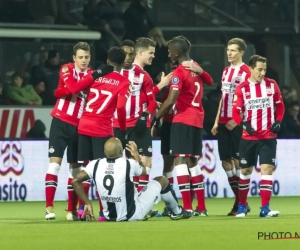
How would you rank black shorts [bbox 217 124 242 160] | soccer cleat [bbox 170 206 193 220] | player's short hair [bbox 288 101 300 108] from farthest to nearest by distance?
player's short hair [bbox 288 101 300 108] → black shorts [bbox 217 124 242 160] → soccer cleat [bbox 170 206 193 220]

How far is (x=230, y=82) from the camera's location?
12961mm

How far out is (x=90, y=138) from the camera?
11.9 metres

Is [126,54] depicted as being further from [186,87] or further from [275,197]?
[275,197]

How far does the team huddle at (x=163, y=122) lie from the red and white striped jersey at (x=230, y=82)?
0.01m

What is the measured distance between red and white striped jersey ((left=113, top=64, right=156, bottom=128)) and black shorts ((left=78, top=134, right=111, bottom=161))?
83 cm

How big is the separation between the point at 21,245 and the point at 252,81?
4463 millimetres

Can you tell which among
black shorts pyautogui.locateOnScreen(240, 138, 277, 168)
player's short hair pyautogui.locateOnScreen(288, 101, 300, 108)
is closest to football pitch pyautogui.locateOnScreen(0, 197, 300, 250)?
black shorts pyautogui.locateOnScreen(240, 138, 277, 168)

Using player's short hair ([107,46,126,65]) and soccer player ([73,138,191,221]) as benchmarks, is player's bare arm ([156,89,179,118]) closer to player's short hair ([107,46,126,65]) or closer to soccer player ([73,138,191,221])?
player's short hair ([107,46,126,65])

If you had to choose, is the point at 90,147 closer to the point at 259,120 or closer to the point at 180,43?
the point at 180,43

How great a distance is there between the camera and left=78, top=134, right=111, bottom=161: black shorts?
465 inches

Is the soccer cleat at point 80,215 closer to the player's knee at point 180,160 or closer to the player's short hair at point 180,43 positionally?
the player's knee at point 180,160

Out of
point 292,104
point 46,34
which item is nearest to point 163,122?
point 46,34

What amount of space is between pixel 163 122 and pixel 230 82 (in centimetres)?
92

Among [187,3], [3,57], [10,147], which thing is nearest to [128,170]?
[10,147]
